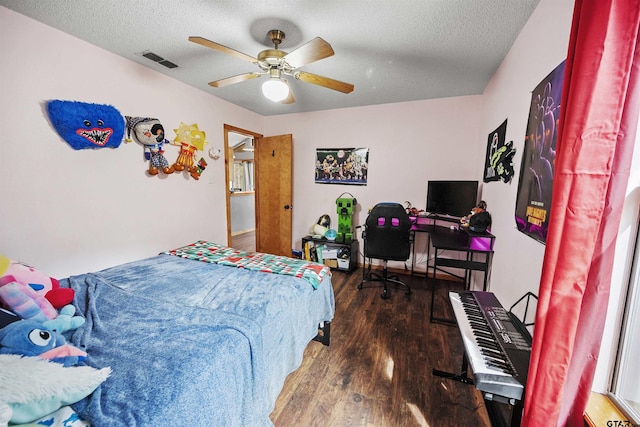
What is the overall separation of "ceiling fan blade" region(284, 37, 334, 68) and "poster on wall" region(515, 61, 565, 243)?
1.24 meters

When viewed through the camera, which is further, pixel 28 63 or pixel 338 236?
pixel 338 236

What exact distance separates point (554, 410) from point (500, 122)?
2235mm

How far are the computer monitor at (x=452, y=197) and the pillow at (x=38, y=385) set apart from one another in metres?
3.21

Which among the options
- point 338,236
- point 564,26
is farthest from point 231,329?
point 338,236

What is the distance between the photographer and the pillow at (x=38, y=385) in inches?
26.9

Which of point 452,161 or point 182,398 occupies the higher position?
point 452,161

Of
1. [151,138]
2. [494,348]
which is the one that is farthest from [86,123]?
[494,348]

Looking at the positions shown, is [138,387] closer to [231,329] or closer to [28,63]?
[231,329]

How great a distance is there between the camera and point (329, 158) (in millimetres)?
3945

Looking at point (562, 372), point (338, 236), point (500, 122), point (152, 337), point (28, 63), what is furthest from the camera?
point (338, 236)

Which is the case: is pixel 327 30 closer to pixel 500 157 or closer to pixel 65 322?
pixel 500 157

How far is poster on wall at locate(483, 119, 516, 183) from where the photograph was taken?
184 cm

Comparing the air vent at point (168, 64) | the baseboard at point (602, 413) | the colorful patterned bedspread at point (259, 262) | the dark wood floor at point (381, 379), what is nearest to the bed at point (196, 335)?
the colorful patterned bedspread at point (259, 262)

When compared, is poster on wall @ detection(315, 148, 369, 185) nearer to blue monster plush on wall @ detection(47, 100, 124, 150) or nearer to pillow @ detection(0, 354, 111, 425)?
blue monster plush on wall @ detection(47, 100, 124, 150)
